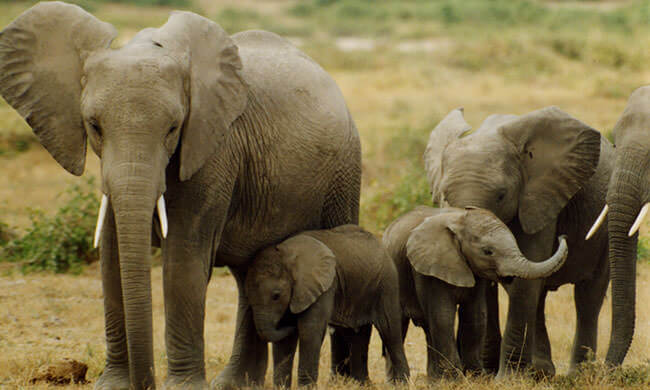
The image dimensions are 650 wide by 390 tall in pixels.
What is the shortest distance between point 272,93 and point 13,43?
5.09 ft

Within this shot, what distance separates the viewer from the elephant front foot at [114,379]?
5.69m

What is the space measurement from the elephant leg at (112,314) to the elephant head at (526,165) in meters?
2.25

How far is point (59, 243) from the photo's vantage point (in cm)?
1026

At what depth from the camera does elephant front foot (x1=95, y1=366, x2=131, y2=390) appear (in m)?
5.69

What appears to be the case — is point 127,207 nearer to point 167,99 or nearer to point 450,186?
point 167,99

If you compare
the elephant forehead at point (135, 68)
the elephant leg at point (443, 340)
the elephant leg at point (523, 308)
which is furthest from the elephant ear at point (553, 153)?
the elephant forehead at point (135, 68)

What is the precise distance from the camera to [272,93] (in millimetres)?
6055

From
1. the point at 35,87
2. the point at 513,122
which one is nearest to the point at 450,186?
the point at 513,122

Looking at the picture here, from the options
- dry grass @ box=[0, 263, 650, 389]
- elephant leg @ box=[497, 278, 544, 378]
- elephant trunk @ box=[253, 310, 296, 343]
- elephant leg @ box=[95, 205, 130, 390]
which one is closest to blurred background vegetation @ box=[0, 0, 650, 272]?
dry grass @ box=[0, 263, 650, 389]

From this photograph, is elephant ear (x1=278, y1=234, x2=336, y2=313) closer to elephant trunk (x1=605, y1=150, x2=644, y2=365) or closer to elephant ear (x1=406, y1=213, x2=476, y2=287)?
elephant ear (x1=406, y1=213, x2=476, y2=287)

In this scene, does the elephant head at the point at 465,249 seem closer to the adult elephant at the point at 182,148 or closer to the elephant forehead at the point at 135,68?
the adult elephant at the point at 182,148

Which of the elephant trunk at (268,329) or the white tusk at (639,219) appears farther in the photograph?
the white tusk at (639,219)

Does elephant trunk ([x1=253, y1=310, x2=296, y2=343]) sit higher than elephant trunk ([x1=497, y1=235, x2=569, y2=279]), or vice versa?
elephant trunk ([x1=497, y1=235, x2=569, y2=279])

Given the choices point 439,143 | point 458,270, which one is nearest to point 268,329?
point 458,270
